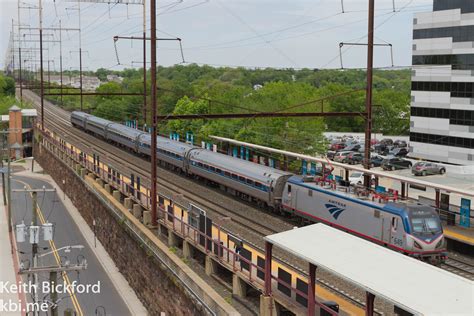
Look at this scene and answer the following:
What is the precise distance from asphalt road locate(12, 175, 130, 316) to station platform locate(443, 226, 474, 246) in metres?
14.4

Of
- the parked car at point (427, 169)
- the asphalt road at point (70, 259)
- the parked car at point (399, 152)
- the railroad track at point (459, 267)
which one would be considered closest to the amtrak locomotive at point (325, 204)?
the railroad track at point (459, 267)

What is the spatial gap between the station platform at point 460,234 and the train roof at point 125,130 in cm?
3343

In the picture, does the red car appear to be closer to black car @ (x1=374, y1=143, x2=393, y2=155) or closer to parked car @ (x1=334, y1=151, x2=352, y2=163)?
black car @ (x1=374, y1=143, x2=393, y2=155)

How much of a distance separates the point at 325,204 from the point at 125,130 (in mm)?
36522

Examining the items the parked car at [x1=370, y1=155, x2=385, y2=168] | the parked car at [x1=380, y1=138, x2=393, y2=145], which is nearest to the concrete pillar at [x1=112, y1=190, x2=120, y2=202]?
the parked car at [x1=370, y1=155, x2=385, y2=168]

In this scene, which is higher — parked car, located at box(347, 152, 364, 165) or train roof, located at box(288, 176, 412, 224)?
train roof, located at box(288, 176, 412, 224)

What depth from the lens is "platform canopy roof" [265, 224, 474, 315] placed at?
10438mm

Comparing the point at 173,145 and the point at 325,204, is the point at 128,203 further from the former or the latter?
the point at 173,145

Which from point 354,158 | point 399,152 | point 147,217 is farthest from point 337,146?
point 147,217

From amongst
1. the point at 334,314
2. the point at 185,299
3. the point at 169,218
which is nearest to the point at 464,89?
the point at 169,218

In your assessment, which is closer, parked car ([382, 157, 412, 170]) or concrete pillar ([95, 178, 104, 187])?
concrete pillar ([95, 178, 104, 187])

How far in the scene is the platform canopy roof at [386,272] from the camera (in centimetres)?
1044

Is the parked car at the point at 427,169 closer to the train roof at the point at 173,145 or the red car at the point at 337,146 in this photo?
the red car at the point at 337,146

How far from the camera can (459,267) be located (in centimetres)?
2156
